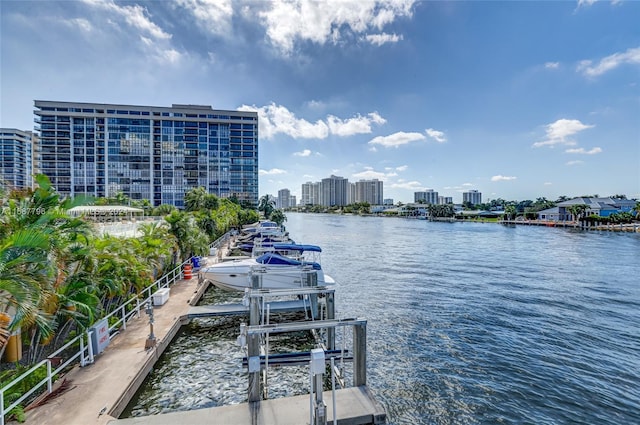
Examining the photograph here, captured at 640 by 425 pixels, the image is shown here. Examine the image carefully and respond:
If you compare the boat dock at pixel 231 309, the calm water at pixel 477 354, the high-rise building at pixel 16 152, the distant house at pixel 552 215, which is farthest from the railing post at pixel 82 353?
the high-rise building at pixel 16 152

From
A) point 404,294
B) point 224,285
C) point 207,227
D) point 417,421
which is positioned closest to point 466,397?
point 417,421

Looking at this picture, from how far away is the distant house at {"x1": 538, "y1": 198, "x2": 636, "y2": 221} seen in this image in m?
94.5

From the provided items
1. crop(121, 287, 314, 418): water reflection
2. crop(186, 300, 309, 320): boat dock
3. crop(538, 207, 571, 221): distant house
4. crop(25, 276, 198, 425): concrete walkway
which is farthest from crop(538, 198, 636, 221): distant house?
crop(25, 276, 198, 425): concrete walkway

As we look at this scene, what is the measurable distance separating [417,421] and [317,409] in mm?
3936

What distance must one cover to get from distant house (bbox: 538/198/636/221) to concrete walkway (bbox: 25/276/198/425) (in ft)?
399

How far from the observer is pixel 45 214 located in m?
7.63

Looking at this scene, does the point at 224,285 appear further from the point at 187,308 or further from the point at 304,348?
the point at 304,348

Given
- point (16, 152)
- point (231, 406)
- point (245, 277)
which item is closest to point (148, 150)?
point (16, 152)

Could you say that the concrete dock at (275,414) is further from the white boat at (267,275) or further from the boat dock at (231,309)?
the white boat at (267,275)

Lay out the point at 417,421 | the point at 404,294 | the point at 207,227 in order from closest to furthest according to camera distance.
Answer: the point at 417,421 → the point at 404,294 → the point at 207,227

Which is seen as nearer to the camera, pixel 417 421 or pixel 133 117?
pixel 417 421

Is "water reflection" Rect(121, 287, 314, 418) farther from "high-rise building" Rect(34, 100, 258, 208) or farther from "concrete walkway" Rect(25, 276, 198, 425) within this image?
"high-rise building" Rect(34, 100, 258, 208)

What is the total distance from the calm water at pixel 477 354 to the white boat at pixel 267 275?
253 cm

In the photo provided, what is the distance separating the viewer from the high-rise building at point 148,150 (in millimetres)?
87062
